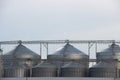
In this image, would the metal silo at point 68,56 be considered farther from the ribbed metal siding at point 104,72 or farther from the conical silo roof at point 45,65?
the ribbed metal siding at point 104,72

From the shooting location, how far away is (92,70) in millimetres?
71750

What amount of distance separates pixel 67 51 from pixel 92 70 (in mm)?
6787

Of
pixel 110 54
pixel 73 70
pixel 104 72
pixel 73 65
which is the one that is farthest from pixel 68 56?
pixel 104 72

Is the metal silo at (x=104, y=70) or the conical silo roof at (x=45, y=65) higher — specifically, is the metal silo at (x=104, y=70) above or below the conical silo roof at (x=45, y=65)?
below

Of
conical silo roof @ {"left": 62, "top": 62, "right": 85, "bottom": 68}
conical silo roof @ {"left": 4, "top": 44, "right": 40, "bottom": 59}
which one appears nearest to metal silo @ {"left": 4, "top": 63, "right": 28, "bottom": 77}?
conical silo roof @ {"left": 4, "top": 44, "right": 40, "bottom": 59}

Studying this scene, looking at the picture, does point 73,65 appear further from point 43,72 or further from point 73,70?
point 43,72

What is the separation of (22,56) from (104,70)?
1518 centimetres

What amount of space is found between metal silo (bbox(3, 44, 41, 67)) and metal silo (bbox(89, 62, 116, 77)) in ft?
37.4

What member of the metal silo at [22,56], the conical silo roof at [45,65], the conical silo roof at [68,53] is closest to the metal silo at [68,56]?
the conical silo roof at [68,53]

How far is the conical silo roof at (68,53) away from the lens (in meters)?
75.2

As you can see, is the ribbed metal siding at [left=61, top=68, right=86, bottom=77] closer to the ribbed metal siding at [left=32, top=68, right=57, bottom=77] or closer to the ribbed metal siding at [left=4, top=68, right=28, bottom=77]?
the ribbed metal siding at [left=32, top=68, right=57, bottom=77]

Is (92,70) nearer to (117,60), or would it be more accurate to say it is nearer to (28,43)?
(117,60)

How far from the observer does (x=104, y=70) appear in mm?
69938

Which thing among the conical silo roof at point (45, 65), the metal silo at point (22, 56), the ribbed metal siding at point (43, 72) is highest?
the metal silo at point (22, 56)
